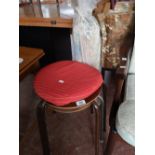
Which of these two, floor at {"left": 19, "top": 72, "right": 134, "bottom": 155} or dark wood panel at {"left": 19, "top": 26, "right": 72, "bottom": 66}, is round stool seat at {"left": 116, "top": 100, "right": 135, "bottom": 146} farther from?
dark wood panel at {"left": 19, "top": 26, "right": 72, "bottom": 66}

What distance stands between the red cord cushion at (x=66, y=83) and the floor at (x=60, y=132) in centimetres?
41

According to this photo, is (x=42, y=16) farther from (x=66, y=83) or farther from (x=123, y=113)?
(x=123, y=113)

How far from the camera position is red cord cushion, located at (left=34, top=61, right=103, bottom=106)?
3.36 ft

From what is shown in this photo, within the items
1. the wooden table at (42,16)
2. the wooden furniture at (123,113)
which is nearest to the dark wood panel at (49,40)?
the wooden table at (42,16)

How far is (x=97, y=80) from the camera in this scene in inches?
44.1

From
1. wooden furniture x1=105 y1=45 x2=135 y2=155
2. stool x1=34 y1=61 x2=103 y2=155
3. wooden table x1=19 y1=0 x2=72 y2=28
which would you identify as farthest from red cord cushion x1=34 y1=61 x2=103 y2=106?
wooden table x1=19 y1=0 x2=72 y2=28

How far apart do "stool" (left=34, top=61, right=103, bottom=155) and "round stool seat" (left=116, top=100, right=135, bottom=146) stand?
0.12 m

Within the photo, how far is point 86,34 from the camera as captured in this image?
1402 mm

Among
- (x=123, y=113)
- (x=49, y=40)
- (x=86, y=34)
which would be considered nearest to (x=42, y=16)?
(x=49, y=40)

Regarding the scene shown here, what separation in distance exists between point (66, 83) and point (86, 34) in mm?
444

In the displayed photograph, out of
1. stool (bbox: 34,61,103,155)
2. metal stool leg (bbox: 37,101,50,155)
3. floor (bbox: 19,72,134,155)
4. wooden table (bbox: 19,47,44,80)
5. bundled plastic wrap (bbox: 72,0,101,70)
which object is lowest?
floor (bbox: 19,72,134,155)
